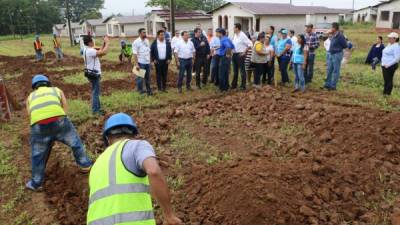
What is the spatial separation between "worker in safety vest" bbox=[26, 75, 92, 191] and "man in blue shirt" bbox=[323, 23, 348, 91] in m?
7.08

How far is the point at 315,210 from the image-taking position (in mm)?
4223

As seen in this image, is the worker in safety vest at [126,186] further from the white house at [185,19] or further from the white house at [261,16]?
the white house at [185,19]

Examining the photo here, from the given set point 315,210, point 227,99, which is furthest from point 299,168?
point 227,99

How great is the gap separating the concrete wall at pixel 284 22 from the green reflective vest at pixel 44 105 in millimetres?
26348

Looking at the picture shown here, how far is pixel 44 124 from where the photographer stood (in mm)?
4922

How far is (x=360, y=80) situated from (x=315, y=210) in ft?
27.8

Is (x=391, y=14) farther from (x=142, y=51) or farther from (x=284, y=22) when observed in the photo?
(x=142, y=51)

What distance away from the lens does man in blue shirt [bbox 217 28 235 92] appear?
964 centimetres

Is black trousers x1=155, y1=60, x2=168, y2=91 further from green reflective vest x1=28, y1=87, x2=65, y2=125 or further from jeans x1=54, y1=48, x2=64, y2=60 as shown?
jeans x1=54, y1=48, x2=64, y2=60

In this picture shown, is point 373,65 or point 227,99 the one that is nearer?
point 227,99

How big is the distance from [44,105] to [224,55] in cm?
586

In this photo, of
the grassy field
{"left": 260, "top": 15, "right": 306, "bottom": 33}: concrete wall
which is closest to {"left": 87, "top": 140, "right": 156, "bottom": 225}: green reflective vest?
the grassy field

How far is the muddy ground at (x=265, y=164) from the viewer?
4211 mm

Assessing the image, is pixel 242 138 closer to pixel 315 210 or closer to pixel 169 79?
pixel 315 210
